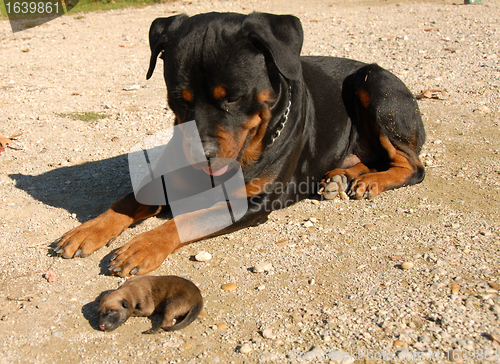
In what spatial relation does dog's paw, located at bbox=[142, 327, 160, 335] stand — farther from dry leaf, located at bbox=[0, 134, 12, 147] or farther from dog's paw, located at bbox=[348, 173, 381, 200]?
dry leaf, located at bbox=[0, 134, 12, 147]

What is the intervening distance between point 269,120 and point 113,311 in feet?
5.49

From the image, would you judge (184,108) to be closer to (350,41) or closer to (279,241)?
(279,241)

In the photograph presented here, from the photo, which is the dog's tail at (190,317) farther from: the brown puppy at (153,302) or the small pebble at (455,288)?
the small pebble at (455,288)

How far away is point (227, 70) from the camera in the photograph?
2.95 metres

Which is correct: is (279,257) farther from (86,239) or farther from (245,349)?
(86,239)

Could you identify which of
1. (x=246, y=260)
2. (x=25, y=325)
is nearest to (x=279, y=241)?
(x=246, y=260)

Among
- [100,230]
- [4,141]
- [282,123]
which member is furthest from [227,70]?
[4,141]

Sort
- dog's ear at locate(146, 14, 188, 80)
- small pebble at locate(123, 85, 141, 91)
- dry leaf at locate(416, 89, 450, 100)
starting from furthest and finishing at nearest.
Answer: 1. small pebble at locate(123, 85, 141, 91)
2. dry leaf at locate(416, 89, 450, 100)
3. dog's ear at locate(146, 14, 188, 80)

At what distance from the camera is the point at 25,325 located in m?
2.55

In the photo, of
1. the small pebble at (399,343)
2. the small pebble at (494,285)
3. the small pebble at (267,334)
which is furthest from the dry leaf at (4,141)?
the small pebble at (494,285)

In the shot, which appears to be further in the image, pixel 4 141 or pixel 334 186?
pixel 4 141

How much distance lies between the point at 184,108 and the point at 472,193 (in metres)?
2.49

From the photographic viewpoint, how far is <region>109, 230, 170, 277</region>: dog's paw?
9.58ft

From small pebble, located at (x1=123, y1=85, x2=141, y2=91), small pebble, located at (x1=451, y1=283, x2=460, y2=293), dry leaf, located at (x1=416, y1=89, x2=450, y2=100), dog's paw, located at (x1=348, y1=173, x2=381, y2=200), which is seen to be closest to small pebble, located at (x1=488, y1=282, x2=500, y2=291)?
small pebble, located at (x1=451, y1=283, x2=460, y2=293)
